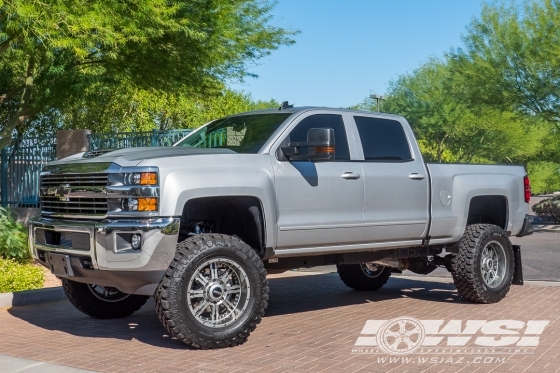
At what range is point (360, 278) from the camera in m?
11.0

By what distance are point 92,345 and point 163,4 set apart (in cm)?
774

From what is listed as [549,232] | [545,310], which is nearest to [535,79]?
[549,232]

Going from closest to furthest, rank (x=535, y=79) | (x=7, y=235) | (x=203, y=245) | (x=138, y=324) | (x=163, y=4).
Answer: (x=203, y=245), (x=138, y=324), (x=7, y=235), (x=163, y=4), (x=535, y=79)

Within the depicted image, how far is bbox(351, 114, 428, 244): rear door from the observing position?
856 centimetres

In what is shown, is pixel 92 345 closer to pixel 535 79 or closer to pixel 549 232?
pixel 549 232

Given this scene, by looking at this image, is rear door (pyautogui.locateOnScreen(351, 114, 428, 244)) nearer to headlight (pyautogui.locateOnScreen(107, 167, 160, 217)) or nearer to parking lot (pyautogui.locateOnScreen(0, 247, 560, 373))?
parking lot (pyautogui.locateOnScreen(0, 247, 560, 373))

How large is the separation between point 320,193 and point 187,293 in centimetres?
179

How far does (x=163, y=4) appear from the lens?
13.7 metres

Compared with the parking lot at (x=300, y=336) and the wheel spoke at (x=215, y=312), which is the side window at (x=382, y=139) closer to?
the parking lot at (x=300, y=336)

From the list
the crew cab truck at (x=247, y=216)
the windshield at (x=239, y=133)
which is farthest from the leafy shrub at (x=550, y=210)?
the windshield at (x=239, y=133)

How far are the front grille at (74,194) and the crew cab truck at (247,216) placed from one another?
0.05 ft

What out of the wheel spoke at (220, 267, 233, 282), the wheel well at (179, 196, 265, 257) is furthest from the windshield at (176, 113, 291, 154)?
the wheel spoke at (220, 267, 233, 282)

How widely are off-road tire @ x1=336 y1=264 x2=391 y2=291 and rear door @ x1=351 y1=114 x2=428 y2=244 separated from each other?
1.97 meters

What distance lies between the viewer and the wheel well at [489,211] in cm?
1026
